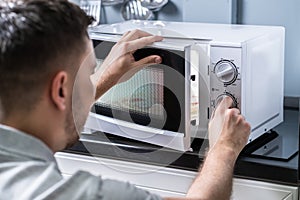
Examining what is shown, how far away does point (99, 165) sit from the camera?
1.67 m

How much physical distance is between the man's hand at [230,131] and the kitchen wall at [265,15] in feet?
1.99

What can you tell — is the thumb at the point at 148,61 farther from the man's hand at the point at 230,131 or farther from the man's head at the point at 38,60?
the man's head at the point at 38,60

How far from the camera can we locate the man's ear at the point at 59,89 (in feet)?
3.04

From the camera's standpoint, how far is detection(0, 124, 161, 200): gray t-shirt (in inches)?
34.2

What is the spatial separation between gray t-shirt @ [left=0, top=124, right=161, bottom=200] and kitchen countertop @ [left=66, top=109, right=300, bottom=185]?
559 millimetres

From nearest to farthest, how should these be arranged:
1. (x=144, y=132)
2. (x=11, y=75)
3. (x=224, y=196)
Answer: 1. (x=11, y=75)
2. (x=224, y=196)
3. (x=144, y=132)

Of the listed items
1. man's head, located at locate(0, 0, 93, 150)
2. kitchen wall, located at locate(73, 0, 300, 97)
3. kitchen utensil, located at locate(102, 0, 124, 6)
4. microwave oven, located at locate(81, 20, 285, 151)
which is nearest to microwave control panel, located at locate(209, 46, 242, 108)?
microwave oven, located at locate(81, 20, 285, 151)

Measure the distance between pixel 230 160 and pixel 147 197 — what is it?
0.97ft

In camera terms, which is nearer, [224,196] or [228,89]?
[224,196]

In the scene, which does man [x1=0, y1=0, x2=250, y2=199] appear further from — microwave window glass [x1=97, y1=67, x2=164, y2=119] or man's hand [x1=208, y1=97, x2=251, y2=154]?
microwave window glass [x1=97, y1=67, x2=164, y2=119]

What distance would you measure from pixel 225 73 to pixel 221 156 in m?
0.36

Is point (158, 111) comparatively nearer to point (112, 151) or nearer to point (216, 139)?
point (112, 151)

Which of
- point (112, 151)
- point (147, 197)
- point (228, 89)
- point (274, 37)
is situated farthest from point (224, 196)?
point (274, 37)

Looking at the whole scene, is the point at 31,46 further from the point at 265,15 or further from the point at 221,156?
the point at 265,15
